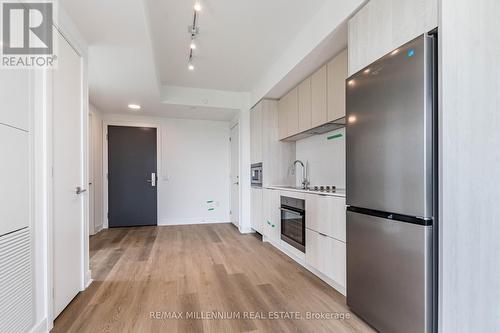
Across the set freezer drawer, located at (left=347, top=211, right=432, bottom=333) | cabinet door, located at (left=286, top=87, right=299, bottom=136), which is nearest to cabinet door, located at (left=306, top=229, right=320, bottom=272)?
freezer drawer, located at (left=347, top=211, right=432, bottom=333)

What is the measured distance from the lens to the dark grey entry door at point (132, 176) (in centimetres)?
515

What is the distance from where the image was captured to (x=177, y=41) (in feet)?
9.52

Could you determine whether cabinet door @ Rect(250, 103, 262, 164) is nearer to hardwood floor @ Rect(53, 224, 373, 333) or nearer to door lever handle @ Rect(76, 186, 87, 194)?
hardwood floor @ Rect(53, 224, 373, 333)

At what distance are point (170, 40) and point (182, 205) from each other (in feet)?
11.6

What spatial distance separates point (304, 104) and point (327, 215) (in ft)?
5.06

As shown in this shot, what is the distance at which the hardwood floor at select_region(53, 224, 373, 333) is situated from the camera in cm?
179

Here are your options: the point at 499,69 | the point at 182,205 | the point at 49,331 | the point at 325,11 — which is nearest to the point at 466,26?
the point at 499,69

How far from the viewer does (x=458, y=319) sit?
48.4 inches

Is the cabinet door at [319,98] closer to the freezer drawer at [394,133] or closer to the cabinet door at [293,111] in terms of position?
the cabinet door at [293,111]

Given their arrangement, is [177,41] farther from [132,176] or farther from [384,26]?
[132,176]

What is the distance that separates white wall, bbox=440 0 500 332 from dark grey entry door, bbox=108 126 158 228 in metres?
5.08

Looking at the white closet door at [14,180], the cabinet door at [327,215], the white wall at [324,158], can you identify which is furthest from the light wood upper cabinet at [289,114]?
the white closet door at [14,180]

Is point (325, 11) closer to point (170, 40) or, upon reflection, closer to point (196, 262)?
point (170, 40)

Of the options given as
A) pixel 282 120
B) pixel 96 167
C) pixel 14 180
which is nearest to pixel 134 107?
pixel 96 167
